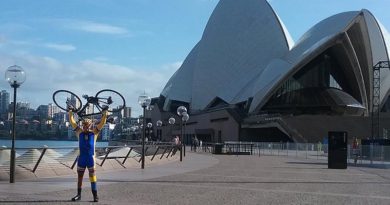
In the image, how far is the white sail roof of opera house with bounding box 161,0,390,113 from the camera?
78812mm

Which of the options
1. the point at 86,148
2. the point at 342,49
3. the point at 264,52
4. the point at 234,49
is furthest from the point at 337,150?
the point at 234,49

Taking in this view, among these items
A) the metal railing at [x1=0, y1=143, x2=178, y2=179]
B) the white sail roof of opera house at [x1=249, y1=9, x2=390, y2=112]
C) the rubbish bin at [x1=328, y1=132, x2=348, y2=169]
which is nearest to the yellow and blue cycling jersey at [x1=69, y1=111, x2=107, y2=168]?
the metal railing at [x1=0, y1=143, x2=178, y2=179]

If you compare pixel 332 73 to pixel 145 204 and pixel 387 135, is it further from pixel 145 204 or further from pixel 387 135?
pixel 145 204

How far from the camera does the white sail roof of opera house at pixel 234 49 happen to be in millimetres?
89625

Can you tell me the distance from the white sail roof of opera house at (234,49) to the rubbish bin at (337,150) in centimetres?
5970

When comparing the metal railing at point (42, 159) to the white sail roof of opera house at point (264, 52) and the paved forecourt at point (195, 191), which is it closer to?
the paved forecourt at point (195, 191)

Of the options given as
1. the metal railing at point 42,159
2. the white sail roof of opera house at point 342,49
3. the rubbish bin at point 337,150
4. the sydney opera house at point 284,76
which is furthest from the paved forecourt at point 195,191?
the white sail roof of opera house at point 342,49

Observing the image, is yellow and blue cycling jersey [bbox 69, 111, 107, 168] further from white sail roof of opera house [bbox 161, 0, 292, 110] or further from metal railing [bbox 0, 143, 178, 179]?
white sail roof of opera house [bbox 161, 0, 292, 110]

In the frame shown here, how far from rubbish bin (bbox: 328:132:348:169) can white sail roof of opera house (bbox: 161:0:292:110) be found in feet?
196

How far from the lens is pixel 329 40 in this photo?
76.6 metres

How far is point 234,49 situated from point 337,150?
67526mm

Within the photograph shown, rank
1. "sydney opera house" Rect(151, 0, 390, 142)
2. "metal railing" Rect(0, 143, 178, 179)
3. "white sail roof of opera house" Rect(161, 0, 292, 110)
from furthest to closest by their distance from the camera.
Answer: "white sail roof of opera house" Rect(161, 0, 292, 110) < "sydney opera house" Rect(151, 0, 390, 142) < "metal railing" Rect(0, 143, 178, 179)

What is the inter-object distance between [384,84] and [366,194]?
73.5 m

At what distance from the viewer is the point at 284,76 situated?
8025 cm
